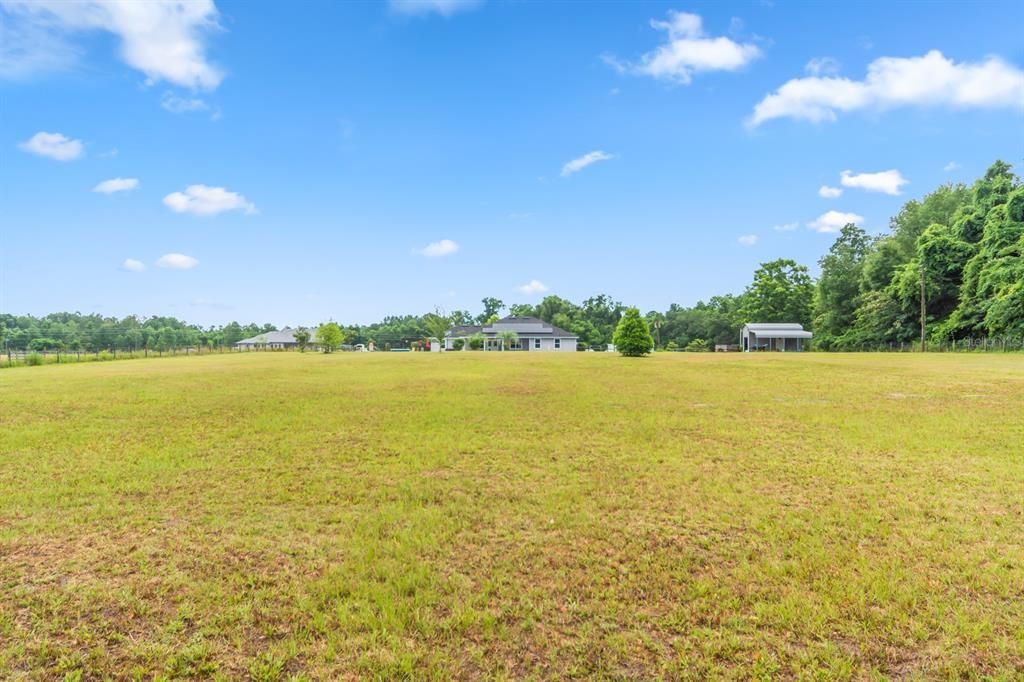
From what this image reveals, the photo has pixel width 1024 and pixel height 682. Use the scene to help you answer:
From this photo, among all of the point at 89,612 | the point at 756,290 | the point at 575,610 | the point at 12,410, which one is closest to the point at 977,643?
the point at 575,610

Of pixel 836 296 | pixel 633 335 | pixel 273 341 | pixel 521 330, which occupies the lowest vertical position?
pixel 633 335

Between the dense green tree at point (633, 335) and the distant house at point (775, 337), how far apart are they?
2613cm

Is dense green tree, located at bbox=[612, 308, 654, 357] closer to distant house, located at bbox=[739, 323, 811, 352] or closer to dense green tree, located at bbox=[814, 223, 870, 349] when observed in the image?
distant house, located at bbox=[739, 323, 811, 352]

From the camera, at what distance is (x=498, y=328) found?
61469 mm

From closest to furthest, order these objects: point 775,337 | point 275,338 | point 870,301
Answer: point 870,301, point 775,337, point 275,338

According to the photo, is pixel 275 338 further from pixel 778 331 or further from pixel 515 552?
pixel 515 552

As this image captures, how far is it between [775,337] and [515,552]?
5732cm

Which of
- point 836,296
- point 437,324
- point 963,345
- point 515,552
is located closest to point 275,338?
point 437,324

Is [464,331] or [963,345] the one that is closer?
[963,345]

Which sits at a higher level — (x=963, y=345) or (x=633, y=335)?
(x=633, y=335)

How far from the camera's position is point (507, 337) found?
193ft

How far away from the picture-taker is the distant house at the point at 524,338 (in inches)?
2351

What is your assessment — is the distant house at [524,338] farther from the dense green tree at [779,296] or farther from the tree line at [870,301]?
the dense green tree at [779,296]

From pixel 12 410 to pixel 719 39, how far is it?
22926mm
